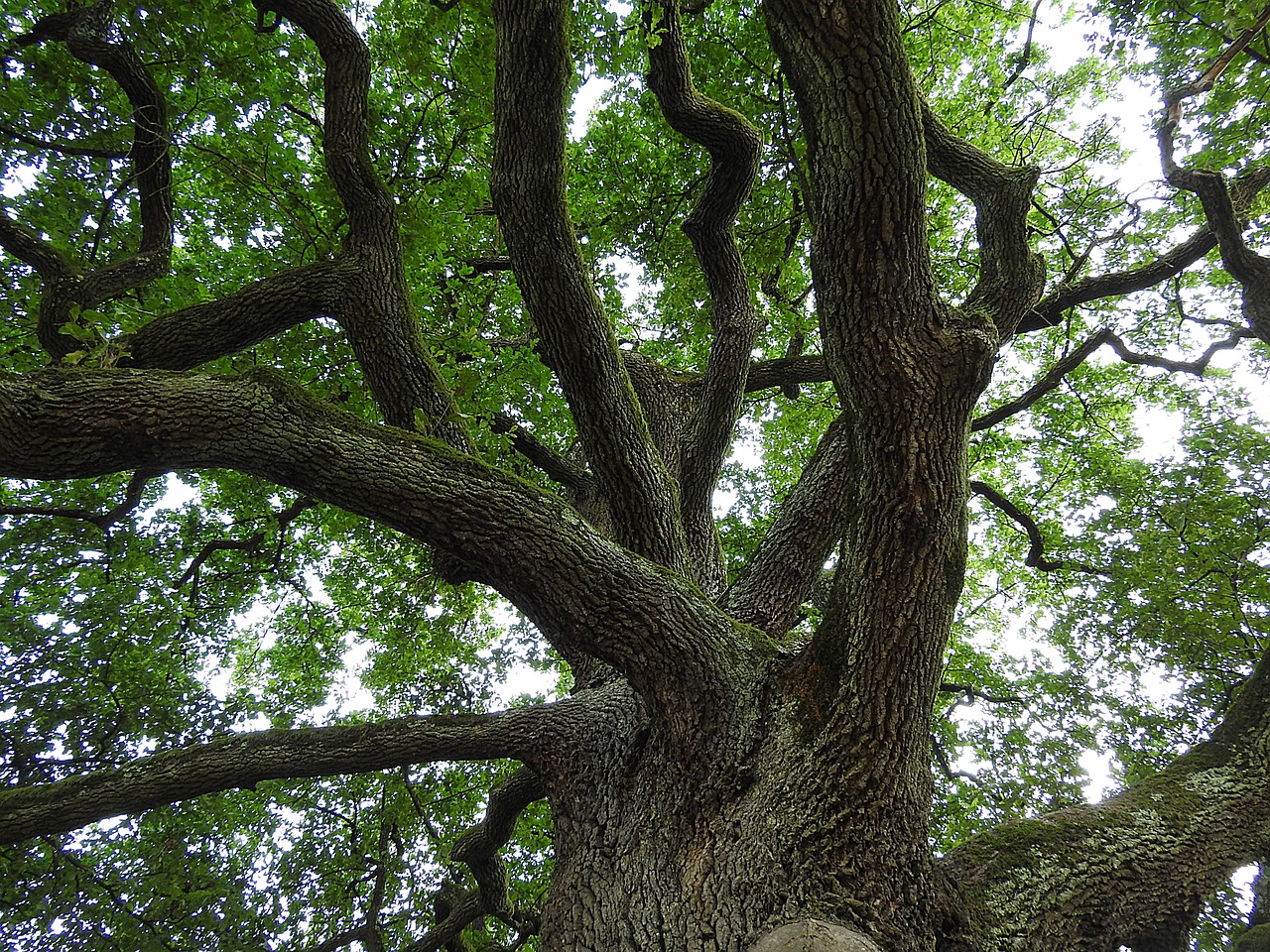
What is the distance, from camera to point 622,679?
4547 millimetres

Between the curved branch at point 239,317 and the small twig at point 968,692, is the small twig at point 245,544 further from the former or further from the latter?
the small twig at point 968,692

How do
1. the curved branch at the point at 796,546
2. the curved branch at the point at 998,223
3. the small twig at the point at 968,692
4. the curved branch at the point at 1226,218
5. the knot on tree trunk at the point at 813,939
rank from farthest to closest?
1. the small twig at the point at 968,692
2. the curved branch at the point at 1226,218
3. the curved branch at the point at 796,546
4. the curved branch at the point at 998,223
5. the knot on tree trunk at the point at 813,939

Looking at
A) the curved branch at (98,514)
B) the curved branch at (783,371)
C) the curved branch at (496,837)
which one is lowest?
the curved branch at (496,837)

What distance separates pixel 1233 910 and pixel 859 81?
8494mm

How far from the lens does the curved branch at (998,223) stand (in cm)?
402

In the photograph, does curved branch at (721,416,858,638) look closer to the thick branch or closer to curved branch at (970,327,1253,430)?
curved branch at (970,327,1253,430)

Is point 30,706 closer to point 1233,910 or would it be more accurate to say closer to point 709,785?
point 709,785

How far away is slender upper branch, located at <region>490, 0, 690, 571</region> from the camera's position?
3672 mm

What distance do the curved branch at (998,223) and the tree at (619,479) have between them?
3cm

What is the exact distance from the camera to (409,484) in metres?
2.98

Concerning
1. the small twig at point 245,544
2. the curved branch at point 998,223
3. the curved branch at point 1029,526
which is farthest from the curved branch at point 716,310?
the small twig at point 245,544

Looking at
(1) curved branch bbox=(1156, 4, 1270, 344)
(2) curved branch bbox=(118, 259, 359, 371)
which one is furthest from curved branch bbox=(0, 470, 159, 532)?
(1) curved branch bbox=(1156, 4, 1270, 344)

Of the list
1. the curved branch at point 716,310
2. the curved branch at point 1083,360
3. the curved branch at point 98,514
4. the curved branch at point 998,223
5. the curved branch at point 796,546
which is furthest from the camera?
the curved branch at point 1083,360

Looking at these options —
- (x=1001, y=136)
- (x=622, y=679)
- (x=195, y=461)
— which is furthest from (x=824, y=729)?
(x=1001, y=136)
